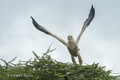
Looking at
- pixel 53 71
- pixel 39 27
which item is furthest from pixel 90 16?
pixel 53 71

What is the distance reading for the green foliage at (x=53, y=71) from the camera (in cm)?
1126

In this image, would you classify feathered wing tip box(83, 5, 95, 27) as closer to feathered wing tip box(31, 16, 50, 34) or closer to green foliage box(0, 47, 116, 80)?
feathered wing tip box(31, 16, 50, 34)

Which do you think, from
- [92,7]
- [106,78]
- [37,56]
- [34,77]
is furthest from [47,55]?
[92,7]

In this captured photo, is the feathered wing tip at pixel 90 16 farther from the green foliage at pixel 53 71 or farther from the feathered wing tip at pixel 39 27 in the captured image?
the green foliage at pixel 53 71

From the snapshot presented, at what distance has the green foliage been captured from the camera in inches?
443

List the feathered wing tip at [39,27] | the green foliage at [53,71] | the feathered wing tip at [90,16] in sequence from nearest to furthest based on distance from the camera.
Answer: the green foliage at [53,71] < the feathered wing tip at [39,27] < the feathered wing tip at [90,16]

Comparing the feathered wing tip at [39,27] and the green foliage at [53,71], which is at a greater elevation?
the feathered wing tip at [39,27]

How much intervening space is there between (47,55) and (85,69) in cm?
190

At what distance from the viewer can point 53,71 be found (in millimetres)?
11203

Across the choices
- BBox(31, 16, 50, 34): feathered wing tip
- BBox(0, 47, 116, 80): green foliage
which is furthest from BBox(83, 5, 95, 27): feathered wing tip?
BBox(0, 47, 116, 80): green foliage

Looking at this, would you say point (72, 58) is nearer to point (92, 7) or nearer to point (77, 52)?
point (77, 52)

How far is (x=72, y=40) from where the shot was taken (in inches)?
529

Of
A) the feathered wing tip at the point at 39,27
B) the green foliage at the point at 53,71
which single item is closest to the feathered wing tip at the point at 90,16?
the feathered wing tip at the point at 39,27

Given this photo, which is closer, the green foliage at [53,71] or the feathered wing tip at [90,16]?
the green foliage at [53,71]
